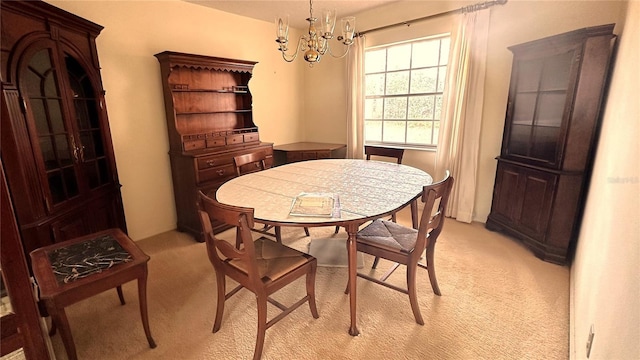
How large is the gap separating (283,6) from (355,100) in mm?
1388

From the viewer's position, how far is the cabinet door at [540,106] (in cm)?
232

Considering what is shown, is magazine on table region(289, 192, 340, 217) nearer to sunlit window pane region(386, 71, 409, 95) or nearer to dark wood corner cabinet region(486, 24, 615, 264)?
dark wood corner cabinet region(486, 24, 615, 264)

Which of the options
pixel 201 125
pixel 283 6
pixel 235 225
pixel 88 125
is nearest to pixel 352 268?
pixel 235 225

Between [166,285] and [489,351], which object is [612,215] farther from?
[166,285]

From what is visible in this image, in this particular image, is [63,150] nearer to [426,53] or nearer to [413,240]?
[413,240]

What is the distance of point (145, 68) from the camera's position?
2896mm

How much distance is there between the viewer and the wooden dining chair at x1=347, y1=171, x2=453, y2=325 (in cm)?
162

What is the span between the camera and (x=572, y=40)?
2203 millimetres

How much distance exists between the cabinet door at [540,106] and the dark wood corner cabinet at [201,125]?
7.84ft

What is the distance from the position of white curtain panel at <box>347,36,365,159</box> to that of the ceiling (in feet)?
1.20

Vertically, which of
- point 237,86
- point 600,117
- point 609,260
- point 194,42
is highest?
point 194,42

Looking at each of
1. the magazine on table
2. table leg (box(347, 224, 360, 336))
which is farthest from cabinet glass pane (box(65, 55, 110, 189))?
table leg (box(347, 224, 360, 336))

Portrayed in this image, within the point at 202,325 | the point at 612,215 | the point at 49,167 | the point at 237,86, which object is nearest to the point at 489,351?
the point at 612,215

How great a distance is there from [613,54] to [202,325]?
3.45m
